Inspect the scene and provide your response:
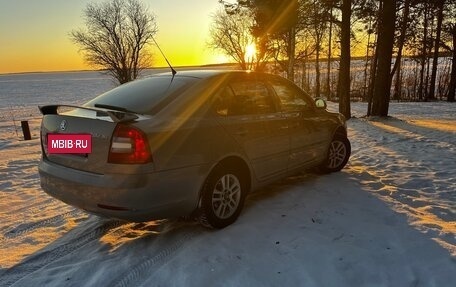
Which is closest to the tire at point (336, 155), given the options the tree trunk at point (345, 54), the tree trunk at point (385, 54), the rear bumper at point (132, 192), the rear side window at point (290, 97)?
the rear side window at point (290, 97)

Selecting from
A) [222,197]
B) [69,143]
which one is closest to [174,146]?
[222,197]

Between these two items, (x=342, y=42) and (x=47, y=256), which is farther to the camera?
(x=342, y=42)

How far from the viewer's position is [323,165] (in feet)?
19.4

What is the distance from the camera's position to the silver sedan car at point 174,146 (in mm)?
3277

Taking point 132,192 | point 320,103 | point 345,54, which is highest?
point 345,54

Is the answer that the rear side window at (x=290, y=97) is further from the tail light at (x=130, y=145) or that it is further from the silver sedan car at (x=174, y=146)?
the tail light at (x=130, y=145)

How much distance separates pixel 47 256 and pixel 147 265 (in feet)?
3.59

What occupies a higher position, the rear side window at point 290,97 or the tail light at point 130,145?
the rear side window at point 290,97

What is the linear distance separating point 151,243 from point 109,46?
126 ft

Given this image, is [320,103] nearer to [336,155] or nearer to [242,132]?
[336,155]

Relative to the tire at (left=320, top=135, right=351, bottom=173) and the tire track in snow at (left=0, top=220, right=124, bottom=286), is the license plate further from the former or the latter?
the tire at (left=320, top=135, right=351, bottom=173)

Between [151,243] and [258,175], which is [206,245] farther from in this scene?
[258,175]

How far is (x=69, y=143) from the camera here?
3562mm

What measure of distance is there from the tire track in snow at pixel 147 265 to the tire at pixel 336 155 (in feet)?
9.38
